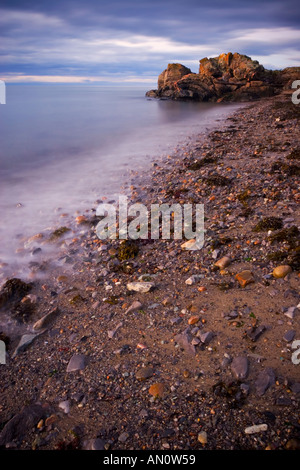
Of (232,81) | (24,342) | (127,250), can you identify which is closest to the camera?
(24,342)

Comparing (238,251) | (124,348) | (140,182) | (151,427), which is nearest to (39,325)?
(124,348)

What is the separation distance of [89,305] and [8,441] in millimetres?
2255

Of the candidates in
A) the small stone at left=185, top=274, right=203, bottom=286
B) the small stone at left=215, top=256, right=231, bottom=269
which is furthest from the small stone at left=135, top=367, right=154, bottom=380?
the small stone at left=215, top=256, right=231, bottom=269

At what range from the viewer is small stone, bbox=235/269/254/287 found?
476 cm

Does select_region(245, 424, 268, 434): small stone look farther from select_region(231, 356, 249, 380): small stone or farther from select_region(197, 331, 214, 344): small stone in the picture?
select_region(197, 331, 214, 344): small stone

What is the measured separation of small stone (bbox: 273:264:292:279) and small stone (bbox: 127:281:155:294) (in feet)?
6.94

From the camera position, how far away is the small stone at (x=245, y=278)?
15.6 ft

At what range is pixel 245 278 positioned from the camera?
4820mm

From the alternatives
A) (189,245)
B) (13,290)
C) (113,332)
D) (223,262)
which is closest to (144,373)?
(113,332)

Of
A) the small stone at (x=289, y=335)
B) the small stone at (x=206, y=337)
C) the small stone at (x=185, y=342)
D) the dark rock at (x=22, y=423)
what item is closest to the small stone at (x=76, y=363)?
the dark rock at (x=22, y=423)

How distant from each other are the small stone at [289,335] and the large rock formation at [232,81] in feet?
170

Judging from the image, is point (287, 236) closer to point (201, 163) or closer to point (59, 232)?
point (59, 232)

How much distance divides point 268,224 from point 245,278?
6.03ft

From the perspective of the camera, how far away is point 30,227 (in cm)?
827
